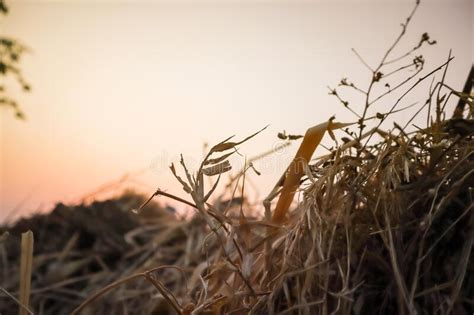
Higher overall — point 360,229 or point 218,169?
point 218,169

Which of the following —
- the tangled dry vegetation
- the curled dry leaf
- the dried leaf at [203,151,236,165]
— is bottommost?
the tangled dry vegetation

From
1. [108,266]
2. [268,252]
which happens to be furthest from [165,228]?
[268,252]

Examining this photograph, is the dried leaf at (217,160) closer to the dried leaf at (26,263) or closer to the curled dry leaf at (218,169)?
the curled dry leaf at (218,169)

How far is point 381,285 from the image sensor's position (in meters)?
0.67

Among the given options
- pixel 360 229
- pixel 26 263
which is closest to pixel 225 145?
pixel 360 229

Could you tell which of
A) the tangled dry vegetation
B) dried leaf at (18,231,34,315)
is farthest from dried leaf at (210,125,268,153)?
dried leaf at (18,231,34,315)

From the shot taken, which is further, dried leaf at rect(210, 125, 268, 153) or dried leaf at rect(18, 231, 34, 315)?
dried leaf at rect(18, 231, 34, 315)

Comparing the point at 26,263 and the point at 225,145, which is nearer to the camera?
the point at 225,145

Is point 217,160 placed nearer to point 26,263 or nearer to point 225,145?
point 225,145

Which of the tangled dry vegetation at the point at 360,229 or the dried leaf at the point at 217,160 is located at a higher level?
the dried leaf at the point at 217,160

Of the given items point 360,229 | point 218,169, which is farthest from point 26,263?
point 360,229

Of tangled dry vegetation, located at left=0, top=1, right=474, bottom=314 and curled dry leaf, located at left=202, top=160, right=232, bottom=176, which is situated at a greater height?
curled dry leaf, located at left=202, top=160, right=232, bottom=176

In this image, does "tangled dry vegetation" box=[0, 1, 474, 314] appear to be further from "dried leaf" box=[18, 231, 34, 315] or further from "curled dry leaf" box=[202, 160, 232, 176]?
"dried leaf" box=[18, 231, 34, 315]

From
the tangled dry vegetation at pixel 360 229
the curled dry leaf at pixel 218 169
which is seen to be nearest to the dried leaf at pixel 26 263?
the tangled dry vegetation at pixel 360 229
